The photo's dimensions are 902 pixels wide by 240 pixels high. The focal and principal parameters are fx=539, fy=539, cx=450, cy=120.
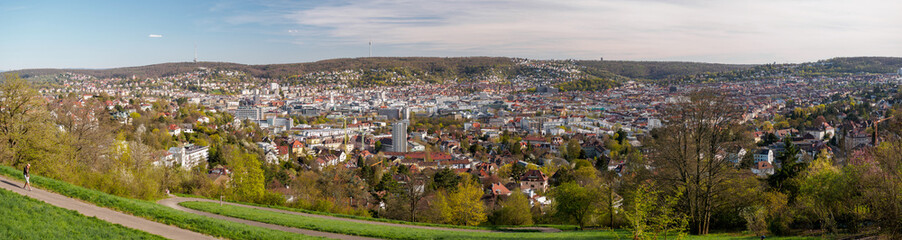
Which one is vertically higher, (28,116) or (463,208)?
(28,116)

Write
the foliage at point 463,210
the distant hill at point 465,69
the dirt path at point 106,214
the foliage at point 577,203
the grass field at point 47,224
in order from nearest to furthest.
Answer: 1. the grass field at point 47,224
2. the dirt path at point 106,214
3. the foliage at point 577,203
4. the foliage at point 463,210
5. the distant hill at point 465,69

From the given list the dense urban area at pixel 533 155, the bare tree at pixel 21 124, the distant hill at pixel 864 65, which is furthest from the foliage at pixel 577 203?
the distant hill at pixel 864 65

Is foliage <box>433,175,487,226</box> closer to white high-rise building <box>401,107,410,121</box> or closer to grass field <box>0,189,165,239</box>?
grass field <box>0,189,165,239</box>

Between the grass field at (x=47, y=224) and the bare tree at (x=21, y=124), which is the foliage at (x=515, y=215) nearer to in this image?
the grass field at (x=47, y=224)

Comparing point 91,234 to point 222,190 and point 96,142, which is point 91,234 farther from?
point 222,190

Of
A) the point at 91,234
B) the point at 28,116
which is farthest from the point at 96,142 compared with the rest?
the point at 91,234

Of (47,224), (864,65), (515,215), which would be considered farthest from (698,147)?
(864,65)

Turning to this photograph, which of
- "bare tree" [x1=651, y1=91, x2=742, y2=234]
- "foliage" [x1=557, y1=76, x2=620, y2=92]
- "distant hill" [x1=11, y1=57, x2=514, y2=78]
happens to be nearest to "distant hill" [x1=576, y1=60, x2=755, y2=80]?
"foliage" [x1=557, y1=76, x2=620, y2=92]
